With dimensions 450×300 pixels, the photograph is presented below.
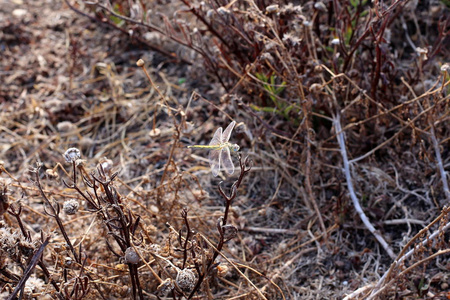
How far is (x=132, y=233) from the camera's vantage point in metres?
1.76

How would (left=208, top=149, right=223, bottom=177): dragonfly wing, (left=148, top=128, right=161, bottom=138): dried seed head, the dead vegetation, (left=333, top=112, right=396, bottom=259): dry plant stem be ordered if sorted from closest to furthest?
(left=208, top=149, right=223, bottom=177): dragonfly wing < the dead vegetation < (left=333, top=112, right=396, bottom=259): dry plant stem < (left=148, top=128, right=161, bottom=138): dried seed head

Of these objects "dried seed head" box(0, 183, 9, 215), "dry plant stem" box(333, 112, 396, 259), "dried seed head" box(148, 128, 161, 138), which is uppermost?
"dried seed head" box(0, 183, 9, 215)

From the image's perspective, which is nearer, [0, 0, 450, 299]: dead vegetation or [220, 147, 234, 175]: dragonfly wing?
[220, 147, 234, 175]: dragonfly wing

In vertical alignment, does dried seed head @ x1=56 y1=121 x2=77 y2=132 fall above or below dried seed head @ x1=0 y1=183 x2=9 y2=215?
below

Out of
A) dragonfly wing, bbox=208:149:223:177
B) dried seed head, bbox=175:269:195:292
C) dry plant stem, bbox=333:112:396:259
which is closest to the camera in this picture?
dried seed head, bbox=175:269:195:292

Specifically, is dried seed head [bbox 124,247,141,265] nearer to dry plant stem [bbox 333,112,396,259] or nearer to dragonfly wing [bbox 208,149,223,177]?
dragonfly wing [bbox 208,149,223,177]

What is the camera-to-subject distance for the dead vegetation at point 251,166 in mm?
1870

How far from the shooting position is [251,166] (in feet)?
5.64

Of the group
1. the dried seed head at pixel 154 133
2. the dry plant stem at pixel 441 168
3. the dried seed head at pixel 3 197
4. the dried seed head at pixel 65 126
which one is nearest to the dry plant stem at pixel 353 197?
the dry plant stem at pixel 441 168

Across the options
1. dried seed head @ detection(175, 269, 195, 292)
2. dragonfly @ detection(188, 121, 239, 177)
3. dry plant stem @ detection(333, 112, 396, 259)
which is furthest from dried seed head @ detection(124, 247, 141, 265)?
dry plant stem @ detection(333, 112, 396, 259)

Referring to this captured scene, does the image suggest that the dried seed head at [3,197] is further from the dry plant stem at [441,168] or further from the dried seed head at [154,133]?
the dry plant stem at [441,168]

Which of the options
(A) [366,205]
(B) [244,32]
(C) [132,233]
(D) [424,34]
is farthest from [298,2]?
(C) [132,233]

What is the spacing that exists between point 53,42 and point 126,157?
1456mm

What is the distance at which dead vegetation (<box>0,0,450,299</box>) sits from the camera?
6.14 feet
